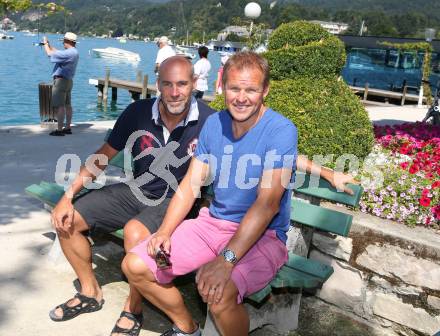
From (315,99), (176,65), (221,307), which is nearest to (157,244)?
(221,307)

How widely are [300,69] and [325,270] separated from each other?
2856 millimetres

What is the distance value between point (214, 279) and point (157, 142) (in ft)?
4.10

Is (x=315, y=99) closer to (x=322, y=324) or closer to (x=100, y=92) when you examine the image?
(x=322, y=324)

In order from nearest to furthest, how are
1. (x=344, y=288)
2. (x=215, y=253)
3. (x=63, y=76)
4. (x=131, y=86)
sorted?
(x=215, y=253)
(x=344, y=288)
(x=63, y=76)
(x=131, y=86)

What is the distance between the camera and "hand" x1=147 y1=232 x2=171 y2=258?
8.91ft

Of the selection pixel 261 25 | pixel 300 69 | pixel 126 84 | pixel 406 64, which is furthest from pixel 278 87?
pixel 406 64

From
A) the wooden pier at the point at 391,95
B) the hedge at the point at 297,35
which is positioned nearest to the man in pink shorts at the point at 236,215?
the hedge at the point at 297,35

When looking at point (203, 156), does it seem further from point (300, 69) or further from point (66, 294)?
point (300, 69)

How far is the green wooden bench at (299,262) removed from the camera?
282 centimetres

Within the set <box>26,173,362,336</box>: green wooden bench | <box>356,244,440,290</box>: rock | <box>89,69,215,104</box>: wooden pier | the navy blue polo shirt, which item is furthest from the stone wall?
<box>89,69,215,104</box>: wooden pier

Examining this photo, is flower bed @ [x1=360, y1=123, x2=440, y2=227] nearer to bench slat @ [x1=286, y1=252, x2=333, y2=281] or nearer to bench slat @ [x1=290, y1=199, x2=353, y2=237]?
bench slat @ [x1=290, y1=199, x2=353, y2=237]

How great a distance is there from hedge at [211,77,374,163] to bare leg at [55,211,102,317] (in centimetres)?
217

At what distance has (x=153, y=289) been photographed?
→ 9.01 feet

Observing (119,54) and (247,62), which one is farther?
(119,54)
